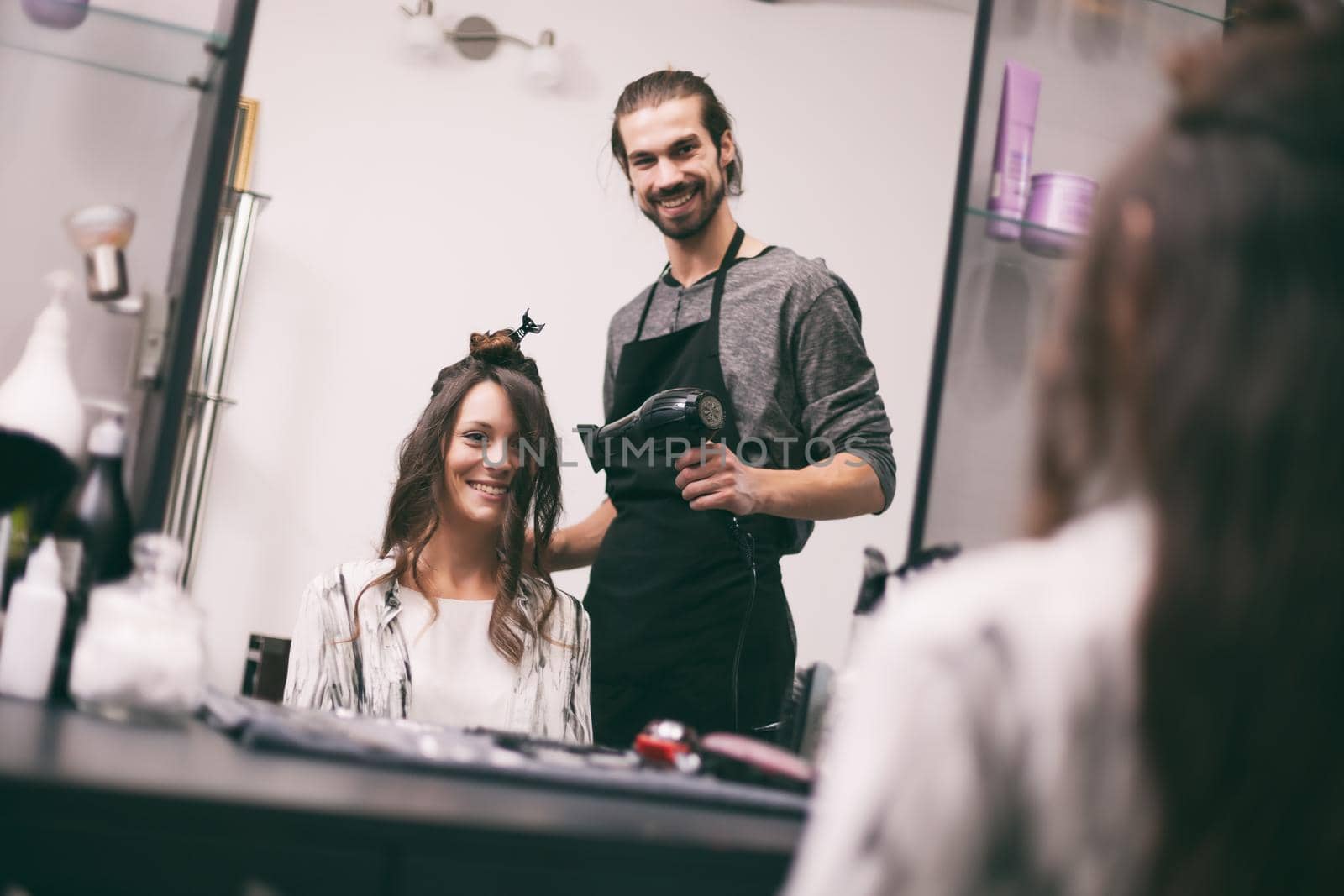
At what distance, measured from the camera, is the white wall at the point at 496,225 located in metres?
2.61

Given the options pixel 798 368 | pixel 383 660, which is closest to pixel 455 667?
pixel 383 660

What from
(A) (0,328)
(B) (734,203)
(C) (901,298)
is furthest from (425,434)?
(C) (901,298)

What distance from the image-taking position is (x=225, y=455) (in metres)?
2.58

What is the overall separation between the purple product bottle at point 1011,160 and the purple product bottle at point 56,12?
1.03 meters

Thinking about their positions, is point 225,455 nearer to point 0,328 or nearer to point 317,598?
point 317,598

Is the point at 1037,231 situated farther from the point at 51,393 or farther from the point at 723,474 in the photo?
the point at 51,393

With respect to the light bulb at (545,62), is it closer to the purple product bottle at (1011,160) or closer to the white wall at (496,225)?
the white wall at (496,225)

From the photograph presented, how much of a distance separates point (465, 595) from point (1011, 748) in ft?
4.72

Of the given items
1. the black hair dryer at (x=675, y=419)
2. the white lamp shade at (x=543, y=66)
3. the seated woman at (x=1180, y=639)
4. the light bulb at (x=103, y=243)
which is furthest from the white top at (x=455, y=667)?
the white lamp shade at (x=543, y=66)

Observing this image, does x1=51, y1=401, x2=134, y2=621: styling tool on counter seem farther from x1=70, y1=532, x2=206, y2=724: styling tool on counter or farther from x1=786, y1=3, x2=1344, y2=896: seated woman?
x1=786, y1=3, x2=1344, y2=896: seated woman

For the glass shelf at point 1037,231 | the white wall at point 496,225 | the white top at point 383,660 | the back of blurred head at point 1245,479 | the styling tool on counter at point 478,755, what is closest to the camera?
the back of blurred head at point 1245,479

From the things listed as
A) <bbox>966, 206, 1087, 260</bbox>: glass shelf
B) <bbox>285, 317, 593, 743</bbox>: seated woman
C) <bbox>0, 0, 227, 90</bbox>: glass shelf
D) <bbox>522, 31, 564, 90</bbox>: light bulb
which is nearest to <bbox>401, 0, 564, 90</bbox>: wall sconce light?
<bbox>522, 31, 564, 90</bbox>: light bulb

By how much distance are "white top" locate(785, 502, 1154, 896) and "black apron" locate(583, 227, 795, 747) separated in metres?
1.26

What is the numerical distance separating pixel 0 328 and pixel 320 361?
4.70ft
